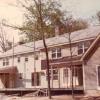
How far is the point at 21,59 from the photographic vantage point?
2239 inches

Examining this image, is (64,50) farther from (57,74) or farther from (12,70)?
(12,70)

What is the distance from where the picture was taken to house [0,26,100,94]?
111 feet

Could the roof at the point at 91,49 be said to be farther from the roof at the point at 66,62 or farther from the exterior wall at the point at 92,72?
the roof at the point at 66,62

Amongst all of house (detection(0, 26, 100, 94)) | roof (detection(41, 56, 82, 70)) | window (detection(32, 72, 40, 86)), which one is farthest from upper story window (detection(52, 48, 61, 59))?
window (detection(32, 72, 40, 86))

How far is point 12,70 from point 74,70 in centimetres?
1852

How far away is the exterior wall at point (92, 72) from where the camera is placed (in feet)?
110

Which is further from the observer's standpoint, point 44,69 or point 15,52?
point 15,52

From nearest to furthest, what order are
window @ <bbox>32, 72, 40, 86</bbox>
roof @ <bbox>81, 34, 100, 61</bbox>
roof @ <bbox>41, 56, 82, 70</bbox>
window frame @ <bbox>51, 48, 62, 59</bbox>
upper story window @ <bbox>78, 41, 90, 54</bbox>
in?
roof @ <bbox>81, 34, 100, 61</bbox>
roof @ <bbox>41, 56, 82, 70</bbox>
upper story window @ <bbox>78, 41, 90, 54</bbox>
window frame @ <bbox>51, 48, 62, 59</bbox>
window @ <bbox>32, 72, 40, 86</bbox>

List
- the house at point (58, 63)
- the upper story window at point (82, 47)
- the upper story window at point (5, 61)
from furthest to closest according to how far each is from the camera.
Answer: the upper story window at point (5, 61) → the upper story window at point (82, 47) → the house at point (58, 63)

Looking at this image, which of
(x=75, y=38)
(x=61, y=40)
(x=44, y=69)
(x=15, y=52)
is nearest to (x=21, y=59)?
(x=15, y=52)

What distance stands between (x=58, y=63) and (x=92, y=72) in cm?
902

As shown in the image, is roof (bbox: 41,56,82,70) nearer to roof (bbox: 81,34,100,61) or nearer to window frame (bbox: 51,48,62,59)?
window frame (bbox: 51,48,62,59)

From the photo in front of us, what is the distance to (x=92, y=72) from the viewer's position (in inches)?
1331

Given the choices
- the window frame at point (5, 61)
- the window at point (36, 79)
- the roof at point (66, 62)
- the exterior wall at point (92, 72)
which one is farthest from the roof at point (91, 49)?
the window frame at point (5, 61)
